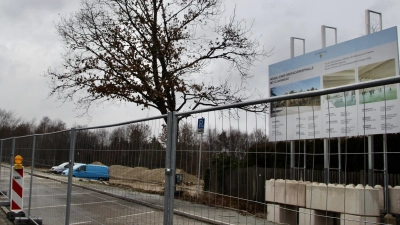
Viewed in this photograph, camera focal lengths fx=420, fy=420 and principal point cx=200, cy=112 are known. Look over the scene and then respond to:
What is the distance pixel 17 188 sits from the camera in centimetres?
899

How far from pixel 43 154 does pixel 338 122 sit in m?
6.93

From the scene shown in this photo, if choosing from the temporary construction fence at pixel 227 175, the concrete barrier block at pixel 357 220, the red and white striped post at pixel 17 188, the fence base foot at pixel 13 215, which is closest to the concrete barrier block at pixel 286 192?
the temporary construction fence at pixel 227 175

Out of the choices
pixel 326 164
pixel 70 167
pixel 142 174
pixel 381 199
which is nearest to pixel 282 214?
pixel 326 164

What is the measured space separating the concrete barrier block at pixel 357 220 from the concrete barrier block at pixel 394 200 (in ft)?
0.41

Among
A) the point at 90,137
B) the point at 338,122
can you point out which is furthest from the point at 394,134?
the point at 90,137

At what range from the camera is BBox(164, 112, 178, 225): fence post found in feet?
13.2

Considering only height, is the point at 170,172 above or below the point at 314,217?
above

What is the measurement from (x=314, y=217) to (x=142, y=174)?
7.78 feet

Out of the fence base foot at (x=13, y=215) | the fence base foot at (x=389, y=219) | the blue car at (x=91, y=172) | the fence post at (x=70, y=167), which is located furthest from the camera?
the fence base foot at (x=13, y=215)

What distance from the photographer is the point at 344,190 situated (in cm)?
248

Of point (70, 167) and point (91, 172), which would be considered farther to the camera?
point (70, 167)

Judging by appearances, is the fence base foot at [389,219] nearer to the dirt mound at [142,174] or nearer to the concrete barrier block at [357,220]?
the concrete barrier block at [357,220]

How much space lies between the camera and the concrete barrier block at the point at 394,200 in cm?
239

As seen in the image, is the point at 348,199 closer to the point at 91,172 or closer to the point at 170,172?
the point at 170,172
